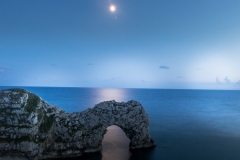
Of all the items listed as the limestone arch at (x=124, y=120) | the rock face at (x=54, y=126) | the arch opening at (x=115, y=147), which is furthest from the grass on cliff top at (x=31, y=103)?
the arch opening at (x=115, y=147)

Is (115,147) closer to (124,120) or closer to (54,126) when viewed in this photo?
(124,120)

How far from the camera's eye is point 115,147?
27031 millimetres

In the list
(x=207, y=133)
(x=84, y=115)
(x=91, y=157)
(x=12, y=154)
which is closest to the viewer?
(x=12, y=154)

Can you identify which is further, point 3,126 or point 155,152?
point 155,152

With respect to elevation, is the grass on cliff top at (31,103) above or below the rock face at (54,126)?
above

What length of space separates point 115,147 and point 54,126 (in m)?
9.56

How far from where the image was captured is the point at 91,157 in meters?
23.4

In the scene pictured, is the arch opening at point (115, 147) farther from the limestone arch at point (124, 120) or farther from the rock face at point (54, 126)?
the rock face at point (54, 126)

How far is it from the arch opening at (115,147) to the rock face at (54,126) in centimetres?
139

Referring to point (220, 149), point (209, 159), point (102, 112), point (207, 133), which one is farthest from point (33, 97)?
point (207, 133)

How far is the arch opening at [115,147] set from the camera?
2391 centimetres

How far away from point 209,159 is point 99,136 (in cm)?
1520

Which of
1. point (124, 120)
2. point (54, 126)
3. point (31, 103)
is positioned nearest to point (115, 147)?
point (124, 120)

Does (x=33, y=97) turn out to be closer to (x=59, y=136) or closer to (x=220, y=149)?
(x=59, y=136)
